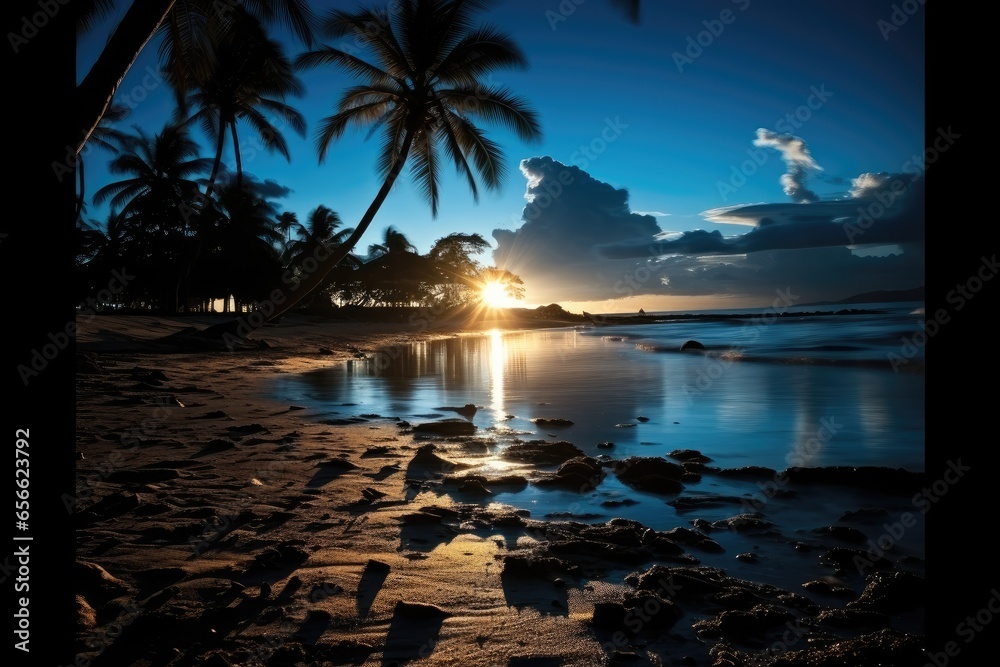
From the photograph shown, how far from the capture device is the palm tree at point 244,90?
55.8 feet

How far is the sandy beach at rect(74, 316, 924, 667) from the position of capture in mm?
1939

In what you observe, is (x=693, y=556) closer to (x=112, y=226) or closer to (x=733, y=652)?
(x=733, y=652)

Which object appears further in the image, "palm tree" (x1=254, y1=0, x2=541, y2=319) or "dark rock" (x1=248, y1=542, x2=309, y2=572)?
"palm tree" (x1=254, y1=0, x2=541, y2=319)

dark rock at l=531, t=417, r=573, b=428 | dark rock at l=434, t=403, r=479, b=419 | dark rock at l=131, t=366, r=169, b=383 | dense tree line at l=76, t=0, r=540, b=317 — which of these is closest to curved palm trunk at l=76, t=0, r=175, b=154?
dense tree line at l=76, t=0, r=540, b=317

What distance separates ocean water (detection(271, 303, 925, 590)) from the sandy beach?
0.48 ft

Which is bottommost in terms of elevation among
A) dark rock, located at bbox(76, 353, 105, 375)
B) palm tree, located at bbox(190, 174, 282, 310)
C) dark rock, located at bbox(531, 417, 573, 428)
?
dark rock, located at bbox(531, 417, 573, 428)

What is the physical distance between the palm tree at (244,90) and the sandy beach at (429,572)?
13.2m

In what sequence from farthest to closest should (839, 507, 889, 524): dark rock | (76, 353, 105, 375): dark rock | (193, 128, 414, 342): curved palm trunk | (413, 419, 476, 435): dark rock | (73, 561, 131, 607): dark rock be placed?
(193, 128, 414, 342): curved palm trunk → (76, 353, 105, 375): dark rock → (413, 419, 476, 435): dark rock → (839, 507, 889, 524): dark rock → (73, 561, 131, 607): dark rock

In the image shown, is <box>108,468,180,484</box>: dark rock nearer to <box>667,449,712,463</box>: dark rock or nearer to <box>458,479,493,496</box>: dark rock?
<box>458,479,493,496</box>: dark rock

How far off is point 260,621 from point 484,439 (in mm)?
3783

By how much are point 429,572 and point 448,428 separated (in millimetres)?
3573

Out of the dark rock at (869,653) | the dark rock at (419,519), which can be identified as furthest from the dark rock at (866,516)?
the dark rock at (419,519)

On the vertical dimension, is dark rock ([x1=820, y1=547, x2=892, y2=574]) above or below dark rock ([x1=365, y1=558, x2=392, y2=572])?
below

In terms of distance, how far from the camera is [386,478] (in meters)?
4.19
